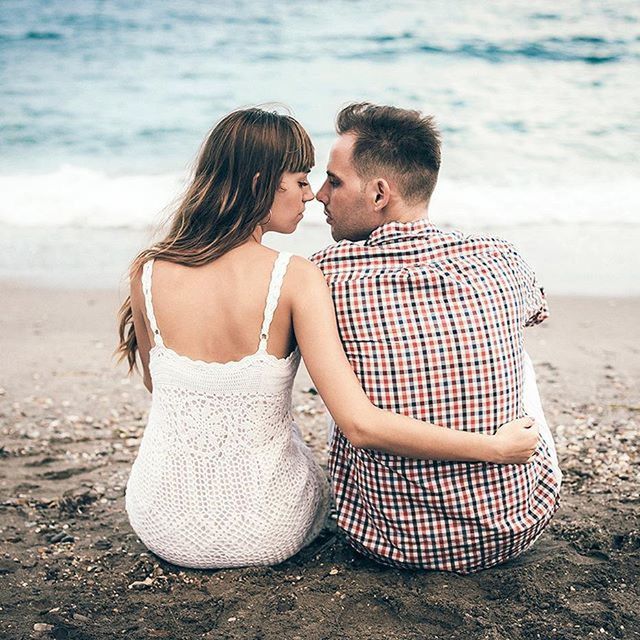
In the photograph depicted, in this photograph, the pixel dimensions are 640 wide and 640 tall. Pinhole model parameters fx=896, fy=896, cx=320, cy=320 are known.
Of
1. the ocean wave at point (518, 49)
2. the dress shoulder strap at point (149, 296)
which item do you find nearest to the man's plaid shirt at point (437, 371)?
the dress shoulder strap at point (149, 296)

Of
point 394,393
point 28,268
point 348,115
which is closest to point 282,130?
point 348,115

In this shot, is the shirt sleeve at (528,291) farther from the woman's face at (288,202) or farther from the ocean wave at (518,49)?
the ocean wave at (518,49)

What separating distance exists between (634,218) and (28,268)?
5981mm

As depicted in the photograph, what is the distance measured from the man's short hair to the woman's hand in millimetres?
762

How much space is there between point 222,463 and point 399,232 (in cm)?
88

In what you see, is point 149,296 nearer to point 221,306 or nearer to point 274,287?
point 221,306

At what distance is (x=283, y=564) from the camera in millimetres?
2930

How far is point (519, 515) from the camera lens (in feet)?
8.93

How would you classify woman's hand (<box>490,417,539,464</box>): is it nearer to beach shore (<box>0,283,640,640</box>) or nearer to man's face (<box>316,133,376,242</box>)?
beach shore (<box>0,283,640,640</box>)

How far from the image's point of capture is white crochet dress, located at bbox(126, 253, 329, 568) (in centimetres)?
267

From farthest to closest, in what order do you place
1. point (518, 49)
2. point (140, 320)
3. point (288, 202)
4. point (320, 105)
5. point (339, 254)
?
point (518, 49)
point (320, 105)
point (140, 320)
point (288, 202)
point (339, 254)

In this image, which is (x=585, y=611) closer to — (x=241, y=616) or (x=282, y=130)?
(x=241, y=616)

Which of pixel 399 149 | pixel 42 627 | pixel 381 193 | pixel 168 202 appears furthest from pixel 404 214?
pixel 168 202

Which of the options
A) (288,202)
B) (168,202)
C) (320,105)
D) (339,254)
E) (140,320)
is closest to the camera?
(339,254)
